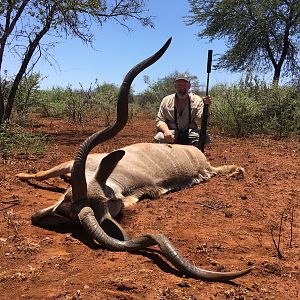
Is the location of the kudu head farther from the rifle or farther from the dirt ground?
the rifle

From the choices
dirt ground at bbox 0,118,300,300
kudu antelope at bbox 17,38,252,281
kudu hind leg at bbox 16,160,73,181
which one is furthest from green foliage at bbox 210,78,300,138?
kudu hind leg at bbox 16,160,73,181

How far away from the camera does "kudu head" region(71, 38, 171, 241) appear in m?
3.40

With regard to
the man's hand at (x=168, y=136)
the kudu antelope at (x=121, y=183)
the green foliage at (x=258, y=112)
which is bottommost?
the kudu antelope at (x=121, y=183)

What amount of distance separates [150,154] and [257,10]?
12.6 meters

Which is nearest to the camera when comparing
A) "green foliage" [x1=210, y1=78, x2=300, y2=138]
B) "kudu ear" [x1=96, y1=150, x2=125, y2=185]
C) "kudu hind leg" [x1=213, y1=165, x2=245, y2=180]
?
"kudu ear" [x1=96, y1=150, x2=125, y2=185]

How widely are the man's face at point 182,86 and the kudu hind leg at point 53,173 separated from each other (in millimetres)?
2231

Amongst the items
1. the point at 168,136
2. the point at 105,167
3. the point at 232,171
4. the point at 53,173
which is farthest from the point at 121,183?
the point at 232,171

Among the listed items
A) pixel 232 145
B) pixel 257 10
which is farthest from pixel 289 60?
pixel 232 145

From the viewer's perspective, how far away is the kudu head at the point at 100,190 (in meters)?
3.40

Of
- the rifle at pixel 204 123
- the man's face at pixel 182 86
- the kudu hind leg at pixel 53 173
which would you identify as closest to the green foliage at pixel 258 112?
the rifle at pixel 204 123

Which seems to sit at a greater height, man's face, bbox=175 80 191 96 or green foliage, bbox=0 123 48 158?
man's face, bbox=175 80 191 96

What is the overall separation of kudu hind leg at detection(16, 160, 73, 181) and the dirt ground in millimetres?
91

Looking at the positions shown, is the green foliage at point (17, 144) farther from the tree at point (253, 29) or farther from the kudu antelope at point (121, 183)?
the tree at point (253, 29)

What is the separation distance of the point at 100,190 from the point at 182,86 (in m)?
3.17
